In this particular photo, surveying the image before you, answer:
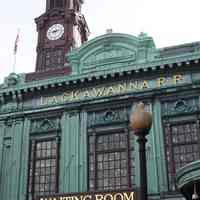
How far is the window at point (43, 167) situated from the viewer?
25.0 meters

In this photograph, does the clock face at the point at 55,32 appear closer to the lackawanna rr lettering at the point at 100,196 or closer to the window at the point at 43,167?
the window at the point at 43,167

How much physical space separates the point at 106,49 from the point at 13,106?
271 inches

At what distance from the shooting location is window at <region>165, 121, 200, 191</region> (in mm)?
22906

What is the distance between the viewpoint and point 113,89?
1012 inches

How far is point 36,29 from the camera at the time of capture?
4816 centimetres

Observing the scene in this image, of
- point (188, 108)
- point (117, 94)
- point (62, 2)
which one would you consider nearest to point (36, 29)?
point (62, 2)

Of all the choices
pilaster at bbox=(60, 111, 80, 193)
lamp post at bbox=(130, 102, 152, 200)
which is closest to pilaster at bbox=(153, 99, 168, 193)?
pilaster at bbox=(60, 111, 80, 193)

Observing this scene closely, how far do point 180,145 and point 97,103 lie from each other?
546cm

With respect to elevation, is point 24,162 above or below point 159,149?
below

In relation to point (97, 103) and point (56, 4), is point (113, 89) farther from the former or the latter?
point (56, 4)

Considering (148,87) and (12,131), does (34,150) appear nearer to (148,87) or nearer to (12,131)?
(12,131)

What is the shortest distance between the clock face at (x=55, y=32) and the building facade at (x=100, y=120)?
18.9m

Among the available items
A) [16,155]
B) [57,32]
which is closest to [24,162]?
[16,155]

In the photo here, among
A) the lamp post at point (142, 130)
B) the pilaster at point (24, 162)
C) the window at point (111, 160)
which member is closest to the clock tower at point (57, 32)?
the pilaster at point (24, 162)
